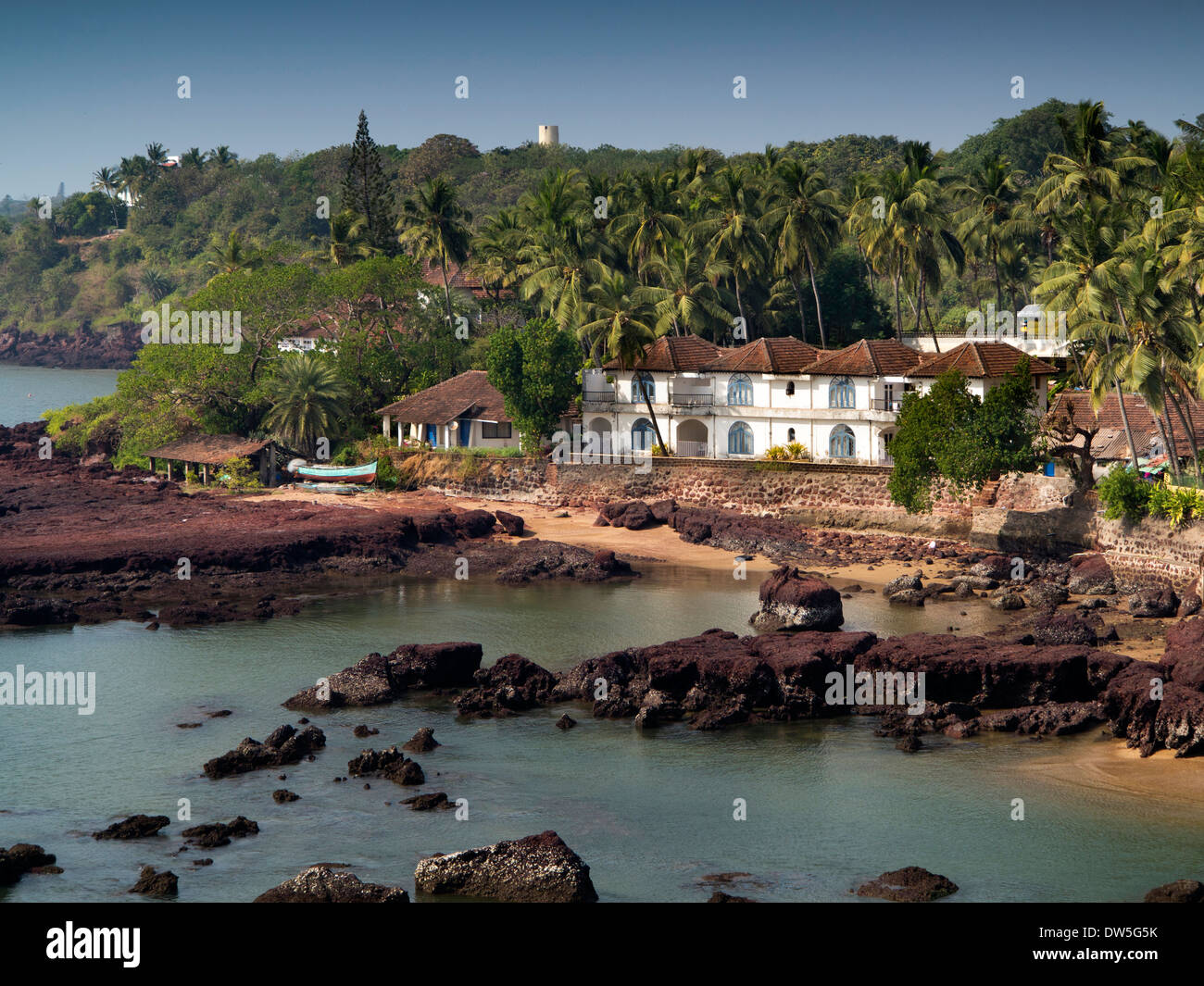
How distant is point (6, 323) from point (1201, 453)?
16678 centimetres

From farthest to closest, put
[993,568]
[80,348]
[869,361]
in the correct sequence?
[80,348] < [869,361] < [993,568]

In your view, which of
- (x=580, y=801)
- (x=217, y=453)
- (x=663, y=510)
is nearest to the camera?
(x=580, y=801)

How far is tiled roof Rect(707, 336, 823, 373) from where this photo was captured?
202ft

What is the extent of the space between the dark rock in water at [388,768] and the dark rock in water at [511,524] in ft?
91.0

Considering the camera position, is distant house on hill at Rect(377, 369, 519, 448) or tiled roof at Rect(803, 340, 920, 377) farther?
distant house on hill at Rect(377, 369, 519, 448)

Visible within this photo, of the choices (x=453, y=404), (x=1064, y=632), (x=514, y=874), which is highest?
(x=453, y=404)

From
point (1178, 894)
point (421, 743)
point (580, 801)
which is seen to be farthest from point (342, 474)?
point (1178, 894)

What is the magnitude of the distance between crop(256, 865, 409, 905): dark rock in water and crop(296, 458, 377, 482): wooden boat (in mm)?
44241

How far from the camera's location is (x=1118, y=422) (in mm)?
60812

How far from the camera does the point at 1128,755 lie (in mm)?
31266

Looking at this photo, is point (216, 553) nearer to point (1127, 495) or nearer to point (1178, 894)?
point (1127, 495)

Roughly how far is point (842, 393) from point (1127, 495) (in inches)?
622

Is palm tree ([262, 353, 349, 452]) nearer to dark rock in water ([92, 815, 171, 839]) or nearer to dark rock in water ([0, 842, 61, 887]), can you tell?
dark rock in water ([92, 815, 171, 839])

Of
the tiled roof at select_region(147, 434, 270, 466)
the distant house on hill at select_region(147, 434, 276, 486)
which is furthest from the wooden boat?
the tiled roof at select_region(147, 434, 270, 466)
